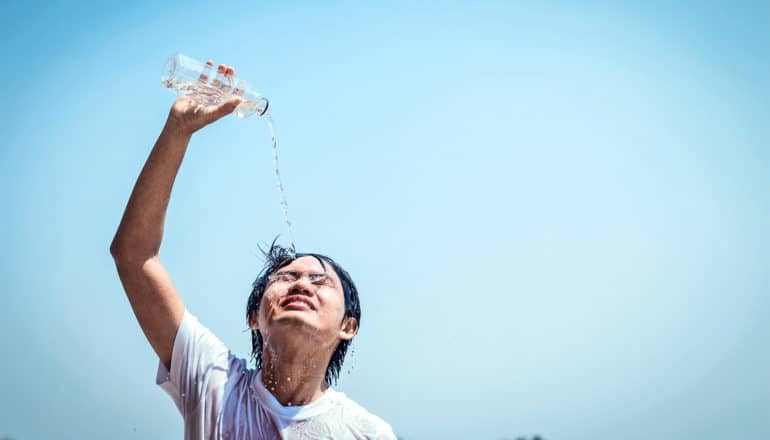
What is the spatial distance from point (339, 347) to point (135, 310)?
1.92m

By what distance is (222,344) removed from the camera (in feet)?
16.9

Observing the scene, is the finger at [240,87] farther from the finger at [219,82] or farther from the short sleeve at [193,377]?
the short sleeve at [193,377]

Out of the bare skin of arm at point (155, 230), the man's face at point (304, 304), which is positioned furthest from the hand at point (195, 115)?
the man's face at point (304, 304)

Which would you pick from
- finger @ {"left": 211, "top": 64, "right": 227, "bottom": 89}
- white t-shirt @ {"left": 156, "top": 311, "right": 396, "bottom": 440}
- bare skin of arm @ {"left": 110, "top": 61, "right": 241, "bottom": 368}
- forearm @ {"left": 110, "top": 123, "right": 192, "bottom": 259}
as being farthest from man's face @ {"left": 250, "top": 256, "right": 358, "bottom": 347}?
finger @ {"left": 211, "top": 64, "right": 227, "bottom": 89}

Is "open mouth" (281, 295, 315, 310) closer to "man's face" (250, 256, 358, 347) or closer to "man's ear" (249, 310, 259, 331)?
"man's face" (250, 256, 358, 347)

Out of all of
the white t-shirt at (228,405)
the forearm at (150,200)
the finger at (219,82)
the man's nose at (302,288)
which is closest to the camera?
the forearm at (150,200)

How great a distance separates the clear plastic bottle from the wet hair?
1215mm

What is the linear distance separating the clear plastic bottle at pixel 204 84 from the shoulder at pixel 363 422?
240 cm

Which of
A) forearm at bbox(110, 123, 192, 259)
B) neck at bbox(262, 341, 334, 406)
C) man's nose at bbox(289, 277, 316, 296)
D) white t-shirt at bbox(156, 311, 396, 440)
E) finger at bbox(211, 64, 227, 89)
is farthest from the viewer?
finger at bbox(211, 64, 227, 89)

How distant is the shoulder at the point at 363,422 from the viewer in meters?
5.05

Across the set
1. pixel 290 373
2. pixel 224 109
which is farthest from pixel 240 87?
pixel 290 373

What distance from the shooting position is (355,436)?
5.00 meters

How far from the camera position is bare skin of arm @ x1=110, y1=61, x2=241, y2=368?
4.63 metres

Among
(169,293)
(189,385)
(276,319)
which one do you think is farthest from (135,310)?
(276,319)
